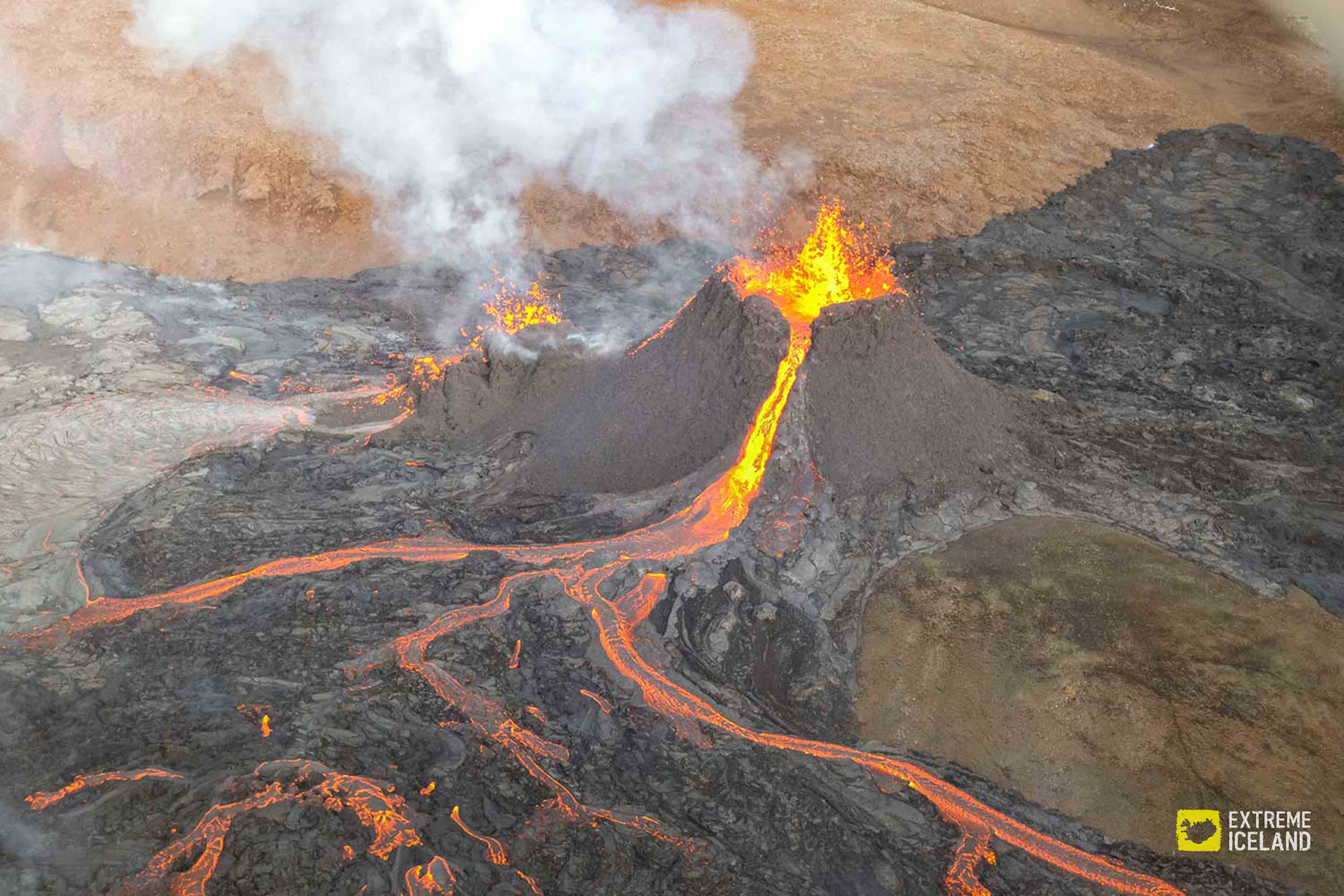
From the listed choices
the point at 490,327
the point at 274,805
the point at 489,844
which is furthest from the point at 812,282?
the point at 274,805

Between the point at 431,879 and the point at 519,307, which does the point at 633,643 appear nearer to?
the point at 431,879

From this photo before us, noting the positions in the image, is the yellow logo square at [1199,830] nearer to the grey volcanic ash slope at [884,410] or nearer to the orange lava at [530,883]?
the grey volcanic ash slope at [884,410]

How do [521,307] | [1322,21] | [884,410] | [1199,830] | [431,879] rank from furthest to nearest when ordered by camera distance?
1. [1322,21]
2. [521,307]
3. [884,410]
4. [1199,830]
5. [431,879]

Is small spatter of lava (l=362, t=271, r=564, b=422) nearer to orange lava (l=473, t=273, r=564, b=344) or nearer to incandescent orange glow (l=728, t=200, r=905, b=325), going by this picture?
orange lava (l=473, t=273, r=564, b=344)

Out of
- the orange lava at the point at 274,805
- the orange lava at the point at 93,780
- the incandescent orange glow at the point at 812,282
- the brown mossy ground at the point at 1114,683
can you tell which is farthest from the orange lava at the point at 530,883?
the incandescent orange glow at the point at 812,282

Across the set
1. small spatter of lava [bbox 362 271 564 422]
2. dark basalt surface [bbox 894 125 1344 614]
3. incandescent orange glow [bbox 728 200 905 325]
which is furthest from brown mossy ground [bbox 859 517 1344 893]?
small spatter of lava [bbox 362 271 564 422]
